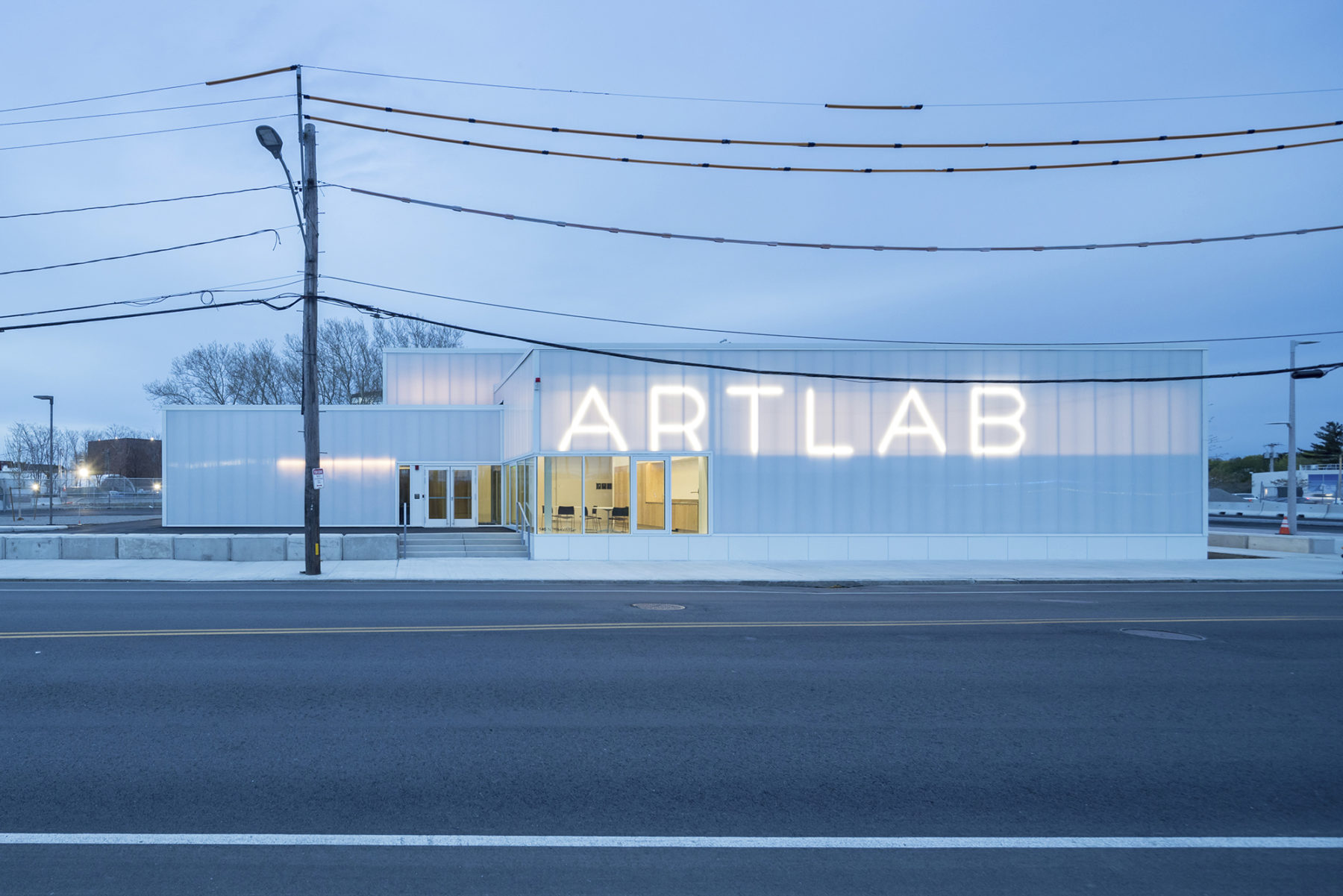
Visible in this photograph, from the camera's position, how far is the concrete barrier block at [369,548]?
20.9 m

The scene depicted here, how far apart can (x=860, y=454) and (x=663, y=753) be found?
18.2m

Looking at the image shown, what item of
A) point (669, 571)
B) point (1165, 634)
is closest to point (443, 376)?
point (669, 571)

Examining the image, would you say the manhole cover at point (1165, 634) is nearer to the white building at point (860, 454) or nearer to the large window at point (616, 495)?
the white building at point (860, 454)

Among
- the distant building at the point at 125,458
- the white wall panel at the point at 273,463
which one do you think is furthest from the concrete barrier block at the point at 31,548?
the distant building at the point at 125,458

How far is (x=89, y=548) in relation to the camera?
20.5 meters

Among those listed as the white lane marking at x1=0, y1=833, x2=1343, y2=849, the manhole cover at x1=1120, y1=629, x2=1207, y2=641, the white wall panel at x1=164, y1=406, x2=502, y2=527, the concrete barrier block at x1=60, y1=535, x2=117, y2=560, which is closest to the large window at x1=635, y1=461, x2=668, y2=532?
the white wall panel at x1=164, y1=406, x2=502, y2=527

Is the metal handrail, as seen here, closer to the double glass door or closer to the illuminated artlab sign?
the illuminated artlab sign

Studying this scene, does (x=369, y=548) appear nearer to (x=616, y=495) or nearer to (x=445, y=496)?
(x=616, y=495)

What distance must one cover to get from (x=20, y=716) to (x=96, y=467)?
9506 cm

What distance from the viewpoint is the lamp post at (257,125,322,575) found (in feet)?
58.8

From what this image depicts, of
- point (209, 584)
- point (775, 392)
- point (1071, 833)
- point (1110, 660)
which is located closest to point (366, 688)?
point (1071, 833)

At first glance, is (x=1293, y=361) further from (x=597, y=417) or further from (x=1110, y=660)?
(x=1110, y=660)

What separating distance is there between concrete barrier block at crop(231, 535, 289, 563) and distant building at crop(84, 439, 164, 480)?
72874 millimetres

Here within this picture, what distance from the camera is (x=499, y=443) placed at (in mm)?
29406
